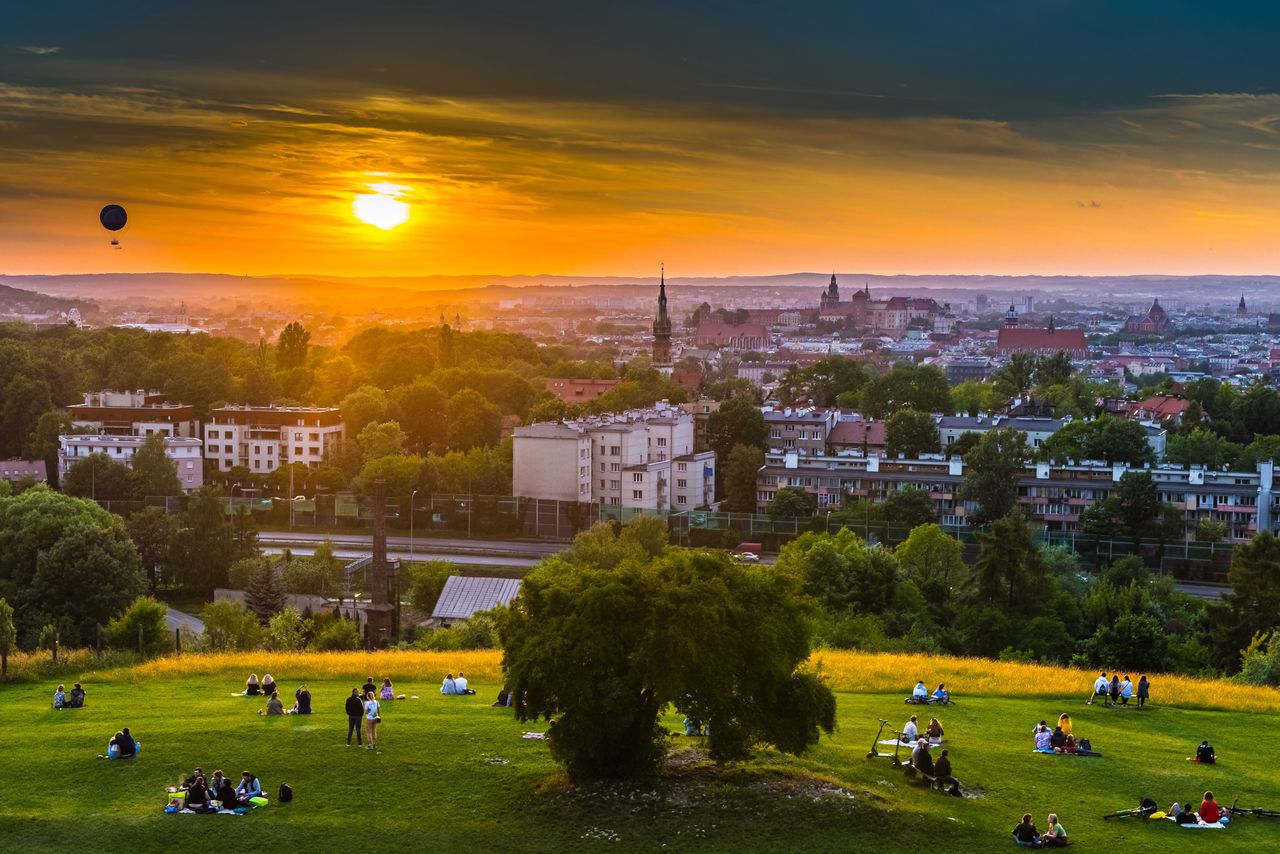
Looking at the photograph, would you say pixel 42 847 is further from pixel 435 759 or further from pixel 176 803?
pixel 435 759

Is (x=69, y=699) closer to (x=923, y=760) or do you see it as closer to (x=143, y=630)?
(x=143, y=630)

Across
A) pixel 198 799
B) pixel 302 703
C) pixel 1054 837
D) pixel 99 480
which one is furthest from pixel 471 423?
pixel 1054 837

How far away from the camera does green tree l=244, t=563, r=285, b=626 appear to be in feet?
140

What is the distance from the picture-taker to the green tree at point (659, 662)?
16688 millimetres

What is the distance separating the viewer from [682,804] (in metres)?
17.0

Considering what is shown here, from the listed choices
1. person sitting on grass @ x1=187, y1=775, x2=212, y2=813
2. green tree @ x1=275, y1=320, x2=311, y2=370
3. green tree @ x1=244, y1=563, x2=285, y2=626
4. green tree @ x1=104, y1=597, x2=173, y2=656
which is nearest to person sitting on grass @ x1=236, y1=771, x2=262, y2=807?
person sitting on grass @ x1=187, y1=775, x2=212, y2=813

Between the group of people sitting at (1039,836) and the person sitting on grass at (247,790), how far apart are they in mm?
8656

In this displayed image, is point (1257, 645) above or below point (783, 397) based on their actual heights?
below

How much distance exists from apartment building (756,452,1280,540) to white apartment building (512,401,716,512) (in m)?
3.21

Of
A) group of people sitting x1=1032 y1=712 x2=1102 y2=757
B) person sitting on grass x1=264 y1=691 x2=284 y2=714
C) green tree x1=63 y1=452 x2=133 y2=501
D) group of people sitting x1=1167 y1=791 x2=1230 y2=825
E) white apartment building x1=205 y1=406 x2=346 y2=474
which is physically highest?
white apartment building x1=205 y1=406 x2=346 y2=474

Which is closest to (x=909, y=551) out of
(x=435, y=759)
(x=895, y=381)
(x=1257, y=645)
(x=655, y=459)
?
(x=1257, y=645)

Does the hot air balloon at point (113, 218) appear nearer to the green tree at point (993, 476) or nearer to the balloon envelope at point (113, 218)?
the balloon envelope at point (113, 218)

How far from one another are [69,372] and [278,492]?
95.0 ft

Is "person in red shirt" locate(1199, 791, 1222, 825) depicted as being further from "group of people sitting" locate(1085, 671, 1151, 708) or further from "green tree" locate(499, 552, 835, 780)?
"group of people sitting" locate(1085, 671, 1151, 708)
